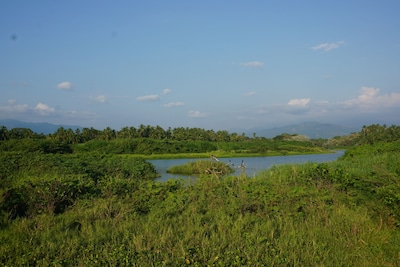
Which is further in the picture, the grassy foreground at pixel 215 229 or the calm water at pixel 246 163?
the calm water at pixel 246 163

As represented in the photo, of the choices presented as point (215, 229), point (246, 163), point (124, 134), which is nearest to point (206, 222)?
point (215, 229)

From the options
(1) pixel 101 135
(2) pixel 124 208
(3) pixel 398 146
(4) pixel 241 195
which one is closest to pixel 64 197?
(2) pixel 124 208

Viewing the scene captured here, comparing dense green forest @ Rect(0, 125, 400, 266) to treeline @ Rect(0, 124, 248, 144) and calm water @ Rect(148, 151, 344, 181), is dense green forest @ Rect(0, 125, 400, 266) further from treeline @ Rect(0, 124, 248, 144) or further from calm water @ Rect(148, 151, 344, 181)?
treeline @ Rect(0, 124, 248, 144)

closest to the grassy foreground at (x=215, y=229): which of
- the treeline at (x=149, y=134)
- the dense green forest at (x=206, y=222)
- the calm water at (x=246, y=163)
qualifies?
the dense green forest at (x=206, y=222)

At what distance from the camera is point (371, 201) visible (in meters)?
7.75

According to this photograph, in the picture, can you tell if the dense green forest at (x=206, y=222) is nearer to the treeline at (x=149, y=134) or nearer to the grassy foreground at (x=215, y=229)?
the grassy foreground at (x=215, y=229)

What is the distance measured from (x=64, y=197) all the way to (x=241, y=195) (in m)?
3.71

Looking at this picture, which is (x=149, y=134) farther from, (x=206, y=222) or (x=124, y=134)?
(x=206, y=222)

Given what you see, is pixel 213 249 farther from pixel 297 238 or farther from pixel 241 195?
pixel 241 195

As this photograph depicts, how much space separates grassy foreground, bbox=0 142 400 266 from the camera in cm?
414

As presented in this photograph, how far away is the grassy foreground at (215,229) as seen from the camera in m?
4.14

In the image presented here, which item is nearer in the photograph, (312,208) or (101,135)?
(312,208)

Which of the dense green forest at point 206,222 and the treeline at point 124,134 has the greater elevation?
the treeline at point 124,134

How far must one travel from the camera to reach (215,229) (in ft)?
17.5
